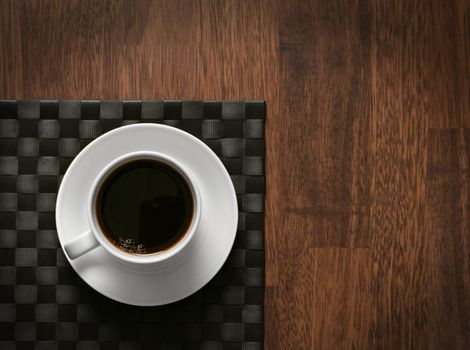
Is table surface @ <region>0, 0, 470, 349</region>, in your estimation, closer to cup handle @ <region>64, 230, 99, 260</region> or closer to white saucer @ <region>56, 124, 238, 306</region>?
white saucer @ <region>56, 124, 238, 306</region>

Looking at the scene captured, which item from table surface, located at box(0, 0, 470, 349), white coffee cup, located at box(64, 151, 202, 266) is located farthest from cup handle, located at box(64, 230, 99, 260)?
table surface, located at box(0, 0, 470, 349)

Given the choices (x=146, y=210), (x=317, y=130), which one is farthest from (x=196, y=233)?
(x=317, y=130)

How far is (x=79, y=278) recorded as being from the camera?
1.93 feet

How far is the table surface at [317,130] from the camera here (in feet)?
1.97

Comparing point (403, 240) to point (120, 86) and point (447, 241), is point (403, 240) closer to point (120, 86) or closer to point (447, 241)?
point (447, 241)

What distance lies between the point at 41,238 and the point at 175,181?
17 cm

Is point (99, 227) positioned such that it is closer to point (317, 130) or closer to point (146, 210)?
point (146, 210)

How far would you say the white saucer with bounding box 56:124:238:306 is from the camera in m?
0.55

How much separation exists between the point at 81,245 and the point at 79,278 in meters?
0.09

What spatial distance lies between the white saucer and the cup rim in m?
0.03

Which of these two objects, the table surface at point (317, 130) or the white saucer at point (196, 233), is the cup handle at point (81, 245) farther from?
the table surface at point (317, 130)

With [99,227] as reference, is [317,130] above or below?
above

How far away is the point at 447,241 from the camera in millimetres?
607

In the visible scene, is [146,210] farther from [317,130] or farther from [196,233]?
[317,130]
